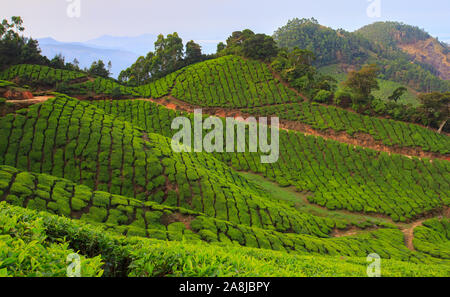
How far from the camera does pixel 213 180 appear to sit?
664 inches

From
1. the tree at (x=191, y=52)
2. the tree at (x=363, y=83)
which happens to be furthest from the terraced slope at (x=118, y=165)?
the tree at (x=191, y=52)

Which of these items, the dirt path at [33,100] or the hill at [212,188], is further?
the dirt path at [33,100]

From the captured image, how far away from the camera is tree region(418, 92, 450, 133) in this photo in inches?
1283

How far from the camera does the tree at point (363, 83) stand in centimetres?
3562

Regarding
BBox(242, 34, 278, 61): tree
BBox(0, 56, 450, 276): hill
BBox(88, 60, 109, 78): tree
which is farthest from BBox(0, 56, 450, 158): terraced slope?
BBox(88, 60, 109, 78): tree

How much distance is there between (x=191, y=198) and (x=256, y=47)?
41.6 m

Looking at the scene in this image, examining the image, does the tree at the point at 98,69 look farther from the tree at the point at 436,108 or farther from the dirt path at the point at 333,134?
the tree at the point at 436,108

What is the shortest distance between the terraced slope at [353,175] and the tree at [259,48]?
77.4ft

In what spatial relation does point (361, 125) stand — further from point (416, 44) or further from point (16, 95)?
point (416, 44)

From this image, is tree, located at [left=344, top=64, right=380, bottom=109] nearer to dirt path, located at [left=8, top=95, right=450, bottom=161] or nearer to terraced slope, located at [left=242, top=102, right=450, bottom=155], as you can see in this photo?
terraced slope, located at [left=242, top=102, right=450, bottom=155]

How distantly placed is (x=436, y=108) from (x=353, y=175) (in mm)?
18065

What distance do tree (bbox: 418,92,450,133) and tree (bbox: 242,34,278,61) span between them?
88.5 ft

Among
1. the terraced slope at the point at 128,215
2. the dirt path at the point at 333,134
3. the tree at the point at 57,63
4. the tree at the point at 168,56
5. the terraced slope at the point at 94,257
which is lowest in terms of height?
the terraced slope at the point at 128,215
